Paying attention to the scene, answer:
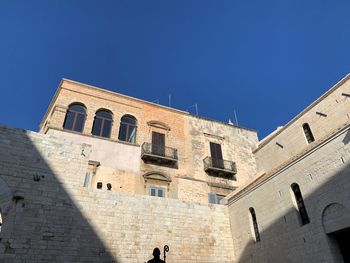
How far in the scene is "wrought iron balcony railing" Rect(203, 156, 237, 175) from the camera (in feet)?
66.7

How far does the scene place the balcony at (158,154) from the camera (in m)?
18.5

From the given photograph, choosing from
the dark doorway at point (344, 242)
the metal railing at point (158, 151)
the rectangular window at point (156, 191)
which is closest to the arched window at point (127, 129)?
the metal railing at point (158, 151)

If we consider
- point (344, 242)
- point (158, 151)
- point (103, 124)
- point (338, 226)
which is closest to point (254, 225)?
point (344, 242)

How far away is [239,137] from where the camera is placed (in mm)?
23672

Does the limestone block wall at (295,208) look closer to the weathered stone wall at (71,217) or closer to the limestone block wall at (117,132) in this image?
the weathered stone wall at (71,217)

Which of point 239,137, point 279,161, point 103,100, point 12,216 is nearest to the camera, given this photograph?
point 12,216

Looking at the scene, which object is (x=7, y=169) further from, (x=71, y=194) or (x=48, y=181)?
(x=71, y=194)

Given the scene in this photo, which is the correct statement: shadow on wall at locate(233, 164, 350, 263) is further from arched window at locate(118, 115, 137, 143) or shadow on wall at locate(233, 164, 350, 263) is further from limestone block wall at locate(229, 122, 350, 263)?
arched window at locate(118, 115, 137, 143)

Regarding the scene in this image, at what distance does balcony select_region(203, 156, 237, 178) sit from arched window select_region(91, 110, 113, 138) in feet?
22.8

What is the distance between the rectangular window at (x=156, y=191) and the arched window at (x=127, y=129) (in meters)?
3.35

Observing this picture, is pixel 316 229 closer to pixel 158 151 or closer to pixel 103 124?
pixel 158 151

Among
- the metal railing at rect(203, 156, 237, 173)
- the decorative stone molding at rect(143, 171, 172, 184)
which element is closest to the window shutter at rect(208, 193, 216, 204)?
the metal railing at rect(203, 156, 237, 173)

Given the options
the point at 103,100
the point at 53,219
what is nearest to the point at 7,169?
the point at 53,219

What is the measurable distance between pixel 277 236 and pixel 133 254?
5.68 metres
